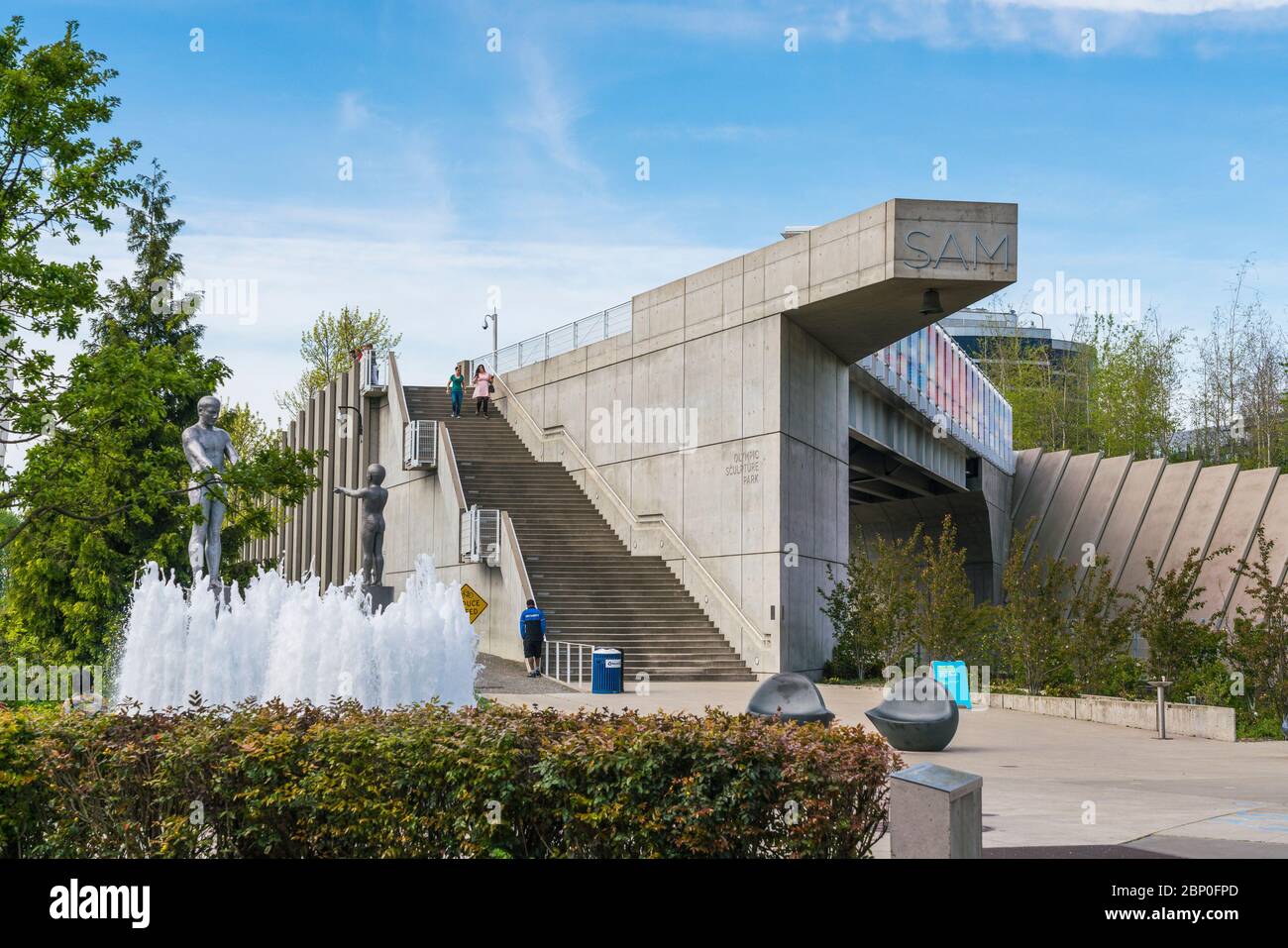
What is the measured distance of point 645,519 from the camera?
3519 cm

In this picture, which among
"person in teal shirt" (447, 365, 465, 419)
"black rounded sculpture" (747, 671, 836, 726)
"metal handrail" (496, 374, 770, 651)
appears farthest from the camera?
"person in teal shirt" (447, 365, 465, 419)

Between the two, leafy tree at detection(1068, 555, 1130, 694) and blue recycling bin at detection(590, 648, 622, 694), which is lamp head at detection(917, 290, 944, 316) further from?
blue recycling bin at detection(590, 648, 622, 694)

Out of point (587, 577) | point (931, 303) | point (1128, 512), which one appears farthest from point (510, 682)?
point (1128, 512)

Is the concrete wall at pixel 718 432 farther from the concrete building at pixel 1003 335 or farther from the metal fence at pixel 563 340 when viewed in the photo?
the concrete building at pixel 1003 335

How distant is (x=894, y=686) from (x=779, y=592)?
1299cm

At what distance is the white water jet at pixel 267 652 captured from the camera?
49.5 ft

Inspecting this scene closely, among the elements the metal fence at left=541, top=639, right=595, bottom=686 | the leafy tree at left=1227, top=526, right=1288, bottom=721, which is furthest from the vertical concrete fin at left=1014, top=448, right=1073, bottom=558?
the leafy tree at left=1227, top=526, right=1288, bottom=721

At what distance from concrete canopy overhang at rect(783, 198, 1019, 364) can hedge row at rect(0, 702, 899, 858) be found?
21.8 metres

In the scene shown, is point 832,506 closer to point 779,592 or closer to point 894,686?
point 779,592

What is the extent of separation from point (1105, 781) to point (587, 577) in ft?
65.0

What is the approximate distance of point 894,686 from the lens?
677 inches

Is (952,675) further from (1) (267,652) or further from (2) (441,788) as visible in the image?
(2) (441,788)

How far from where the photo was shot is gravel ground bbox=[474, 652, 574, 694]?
2403 centimetres
